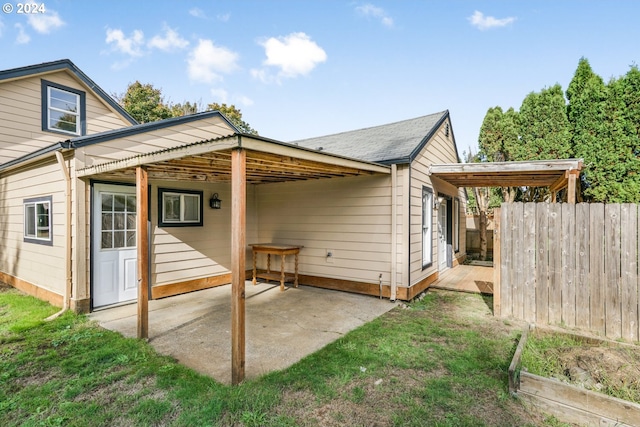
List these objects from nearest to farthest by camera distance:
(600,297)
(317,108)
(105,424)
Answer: (105,424) → (600,297) → (317,108)

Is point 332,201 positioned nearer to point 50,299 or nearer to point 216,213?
point 216,213

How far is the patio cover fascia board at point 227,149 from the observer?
9.40 feet

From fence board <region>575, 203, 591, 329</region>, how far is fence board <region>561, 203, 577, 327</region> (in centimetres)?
4

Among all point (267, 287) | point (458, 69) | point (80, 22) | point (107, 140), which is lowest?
point (267, 287)

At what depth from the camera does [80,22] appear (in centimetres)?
854

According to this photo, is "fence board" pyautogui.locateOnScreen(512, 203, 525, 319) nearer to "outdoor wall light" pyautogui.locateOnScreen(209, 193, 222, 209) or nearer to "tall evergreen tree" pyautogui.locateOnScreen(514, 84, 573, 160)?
"outdoor wall light" pyautogui.locateOnScreen(209, 193, 222, 209)

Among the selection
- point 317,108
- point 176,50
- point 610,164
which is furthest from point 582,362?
point 176,50

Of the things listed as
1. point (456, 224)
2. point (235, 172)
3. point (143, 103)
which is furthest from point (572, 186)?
point (143, 103)

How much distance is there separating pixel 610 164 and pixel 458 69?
5.38 metres

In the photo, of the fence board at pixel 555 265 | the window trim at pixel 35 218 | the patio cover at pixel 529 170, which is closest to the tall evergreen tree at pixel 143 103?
the window trim at pixel 35 218

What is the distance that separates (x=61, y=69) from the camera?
8.28 meters

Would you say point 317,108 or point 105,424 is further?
point 317,108

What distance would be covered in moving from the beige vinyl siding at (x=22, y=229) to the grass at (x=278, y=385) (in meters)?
1.34

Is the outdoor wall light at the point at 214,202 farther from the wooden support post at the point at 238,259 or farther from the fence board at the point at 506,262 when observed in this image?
the fence board at the point at 506,262
